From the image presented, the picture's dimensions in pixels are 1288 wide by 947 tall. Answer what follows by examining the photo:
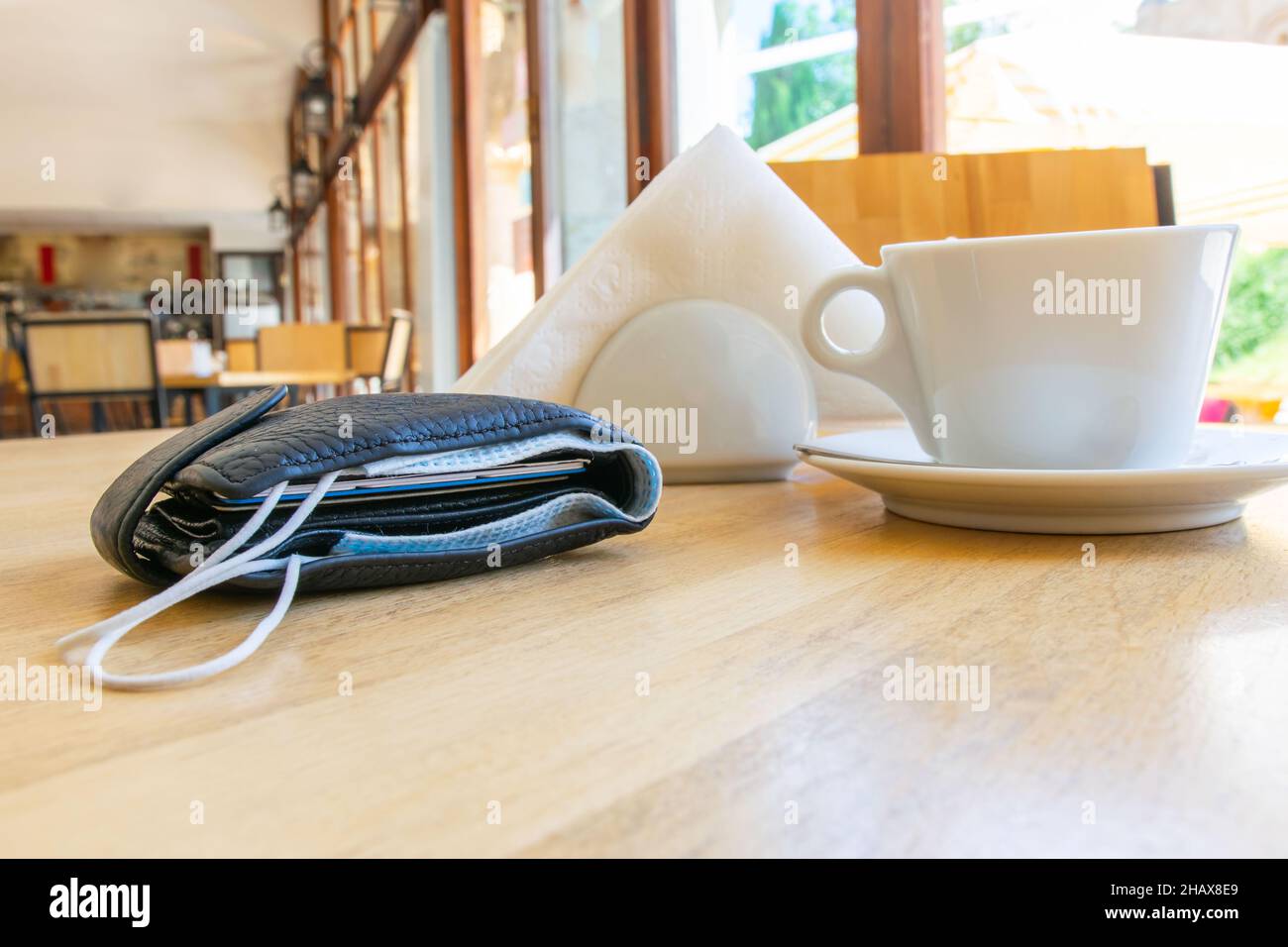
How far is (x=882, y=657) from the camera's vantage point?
0.26 meters

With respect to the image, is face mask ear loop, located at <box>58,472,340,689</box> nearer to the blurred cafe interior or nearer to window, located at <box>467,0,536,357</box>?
the blurred cafe interior

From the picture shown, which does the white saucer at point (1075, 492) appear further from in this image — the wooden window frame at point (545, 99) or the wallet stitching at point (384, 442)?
the wooden window frame at point (545, 99)

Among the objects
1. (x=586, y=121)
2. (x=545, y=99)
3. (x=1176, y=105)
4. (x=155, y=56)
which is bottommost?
(x=1176, y=105)

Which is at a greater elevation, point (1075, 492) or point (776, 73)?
point (776, 73)

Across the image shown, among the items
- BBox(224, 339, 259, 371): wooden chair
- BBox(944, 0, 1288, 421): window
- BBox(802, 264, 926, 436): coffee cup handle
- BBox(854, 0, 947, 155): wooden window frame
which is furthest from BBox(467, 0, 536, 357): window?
BBox(224, 339, 259, 371): wooden chair

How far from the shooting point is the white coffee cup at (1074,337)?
0.41m

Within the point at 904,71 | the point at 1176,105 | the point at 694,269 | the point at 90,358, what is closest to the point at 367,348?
the point at 90,358

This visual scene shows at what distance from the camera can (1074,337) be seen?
420mm

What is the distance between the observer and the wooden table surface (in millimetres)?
165

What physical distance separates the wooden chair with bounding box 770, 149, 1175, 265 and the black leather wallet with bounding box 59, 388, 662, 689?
30.4 inches

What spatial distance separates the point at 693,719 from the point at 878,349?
1.02ft

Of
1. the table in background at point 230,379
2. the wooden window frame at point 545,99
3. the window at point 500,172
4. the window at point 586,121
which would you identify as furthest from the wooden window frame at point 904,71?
the table in background at point 230,379

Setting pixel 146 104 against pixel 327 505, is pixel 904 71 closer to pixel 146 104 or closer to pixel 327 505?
pixel 327 505

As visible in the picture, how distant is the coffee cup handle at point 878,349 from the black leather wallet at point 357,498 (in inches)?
5.2
